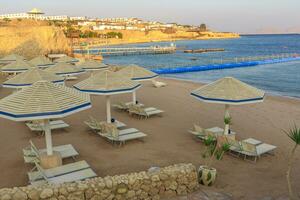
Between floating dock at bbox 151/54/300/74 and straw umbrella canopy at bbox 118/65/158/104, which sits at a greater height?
straw umbrella canopy at bbox 118/65/158/104

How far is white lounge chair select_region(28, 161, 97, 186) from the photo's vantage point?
6473 millimetres

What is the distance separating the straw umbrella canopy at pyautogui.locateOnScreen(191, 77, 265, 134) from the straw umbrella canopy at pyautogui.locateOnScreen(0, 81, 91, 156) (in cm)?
375

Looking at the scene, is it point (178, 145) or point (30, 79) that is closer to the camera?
point (178, 145)

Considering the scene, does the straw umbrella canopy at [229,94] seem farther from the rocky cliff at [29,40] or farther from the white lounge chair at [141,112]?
the rocky cliff at [29,40]

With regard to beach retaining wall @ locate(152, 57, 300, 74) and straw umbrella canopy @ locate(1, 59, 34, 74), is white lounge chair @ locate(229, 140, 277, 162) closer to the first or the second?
straw umbrella canopy @ locate(1, 59, 34, 74)

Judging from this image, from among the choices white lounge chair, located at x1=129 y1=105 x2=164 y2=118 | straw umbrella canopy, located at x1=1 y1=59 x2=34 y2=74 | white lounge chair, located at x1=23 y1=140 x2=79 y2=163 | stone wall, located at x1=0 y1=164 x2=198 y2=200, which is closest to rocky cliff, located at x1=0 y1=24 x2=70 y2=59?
straw umbrella canopy, located at x1=1 y1=59 x2=34 y2=74

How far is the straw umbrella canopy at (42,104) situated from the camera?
6484 mm

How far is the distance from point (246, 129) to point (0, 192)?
29.1 feet

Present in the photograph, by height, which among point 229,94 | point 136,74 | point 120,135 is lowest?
point 120,135

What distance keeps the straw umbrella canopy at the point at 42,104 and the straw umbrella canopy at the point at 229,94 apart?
3.75 meters

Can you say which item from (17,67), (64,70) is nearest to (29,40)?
(17,67)

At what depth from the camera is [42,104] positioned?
664 cm

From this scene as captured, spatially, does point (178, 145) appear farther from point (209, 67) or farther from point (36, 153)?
point (209, 67)

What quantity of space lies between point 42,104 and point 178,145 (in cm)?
458
